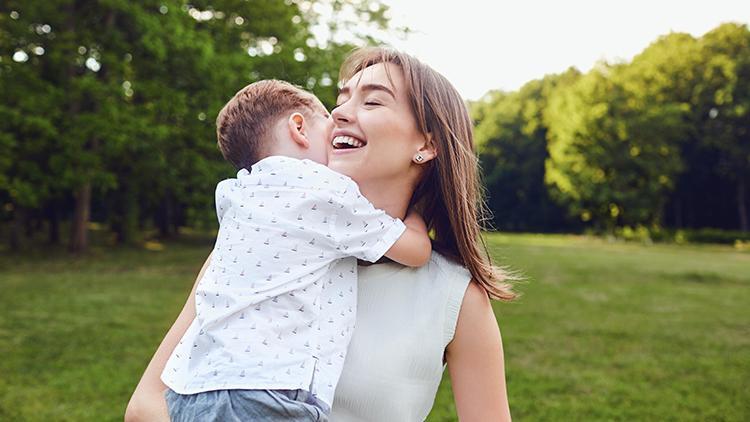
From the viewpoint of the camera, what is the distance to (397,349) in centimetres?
160

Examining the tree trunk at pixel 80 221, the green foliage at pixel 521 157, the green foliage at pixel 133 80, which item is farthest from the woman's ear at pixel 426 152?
the green foliage at pixel 521 157

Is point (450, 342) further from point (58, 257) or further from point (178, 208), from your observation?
point (178, 208)

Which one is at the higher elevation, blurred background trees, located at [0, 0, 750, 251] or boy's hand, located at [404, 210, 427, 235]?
blurred background trees, located at [0, 0, 750, 251]

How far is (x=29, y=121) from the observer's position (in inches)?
603

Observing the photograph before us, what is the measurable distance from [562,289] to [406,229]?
46.1 feet

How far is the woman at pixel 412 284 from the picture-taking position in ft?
5.21

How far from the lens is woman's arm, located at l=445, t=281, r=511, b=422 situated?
5.16 ft

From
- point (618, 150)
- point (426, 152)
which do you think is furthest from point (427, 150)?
point (618, 150)

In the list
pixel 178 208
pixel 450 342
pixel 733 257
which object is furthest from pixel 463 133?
pixel 178 208

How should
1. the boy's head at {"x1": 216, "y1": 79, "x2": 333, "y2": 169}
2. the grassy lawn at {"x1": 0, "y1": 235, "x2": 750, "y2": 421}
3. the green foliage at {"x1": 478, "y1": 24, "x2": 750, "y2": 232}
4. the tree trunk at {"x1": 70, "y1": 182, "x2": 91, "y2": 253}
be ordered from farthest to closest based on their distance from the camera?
the green foliage at {"x1": 478, "y1": 24, "x2": 750, "y2": 232} → the tree trunk at {"x1": 70, "y1": 182, "x2": 91, "y2": 253} → the grassy lawn at {"x1": 0, "y1": 235, "x2": 750, "y2": 421} → the boy's head at {"x1": 216, "y1": 79, "x2": 333, "y2": 169}

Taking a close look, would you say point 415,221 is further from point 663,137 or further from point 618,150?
point 618,150

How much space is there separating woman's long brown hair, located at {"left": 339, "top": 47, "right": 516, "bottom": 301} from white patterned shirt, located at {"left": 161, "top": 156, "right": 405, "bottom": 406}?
0.54 feet

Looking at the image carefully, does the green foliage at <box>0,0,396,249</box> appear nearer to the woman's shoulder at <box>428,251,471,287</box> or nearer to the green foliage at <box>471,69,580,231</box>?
the woman's shoulder at <box>428,251,471,287</box>

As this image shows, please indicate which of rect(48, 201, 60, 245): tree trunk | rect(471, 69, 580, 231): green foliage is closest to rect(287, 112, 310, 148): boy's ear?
rect(48, 201, 60, 245): tree trunk
